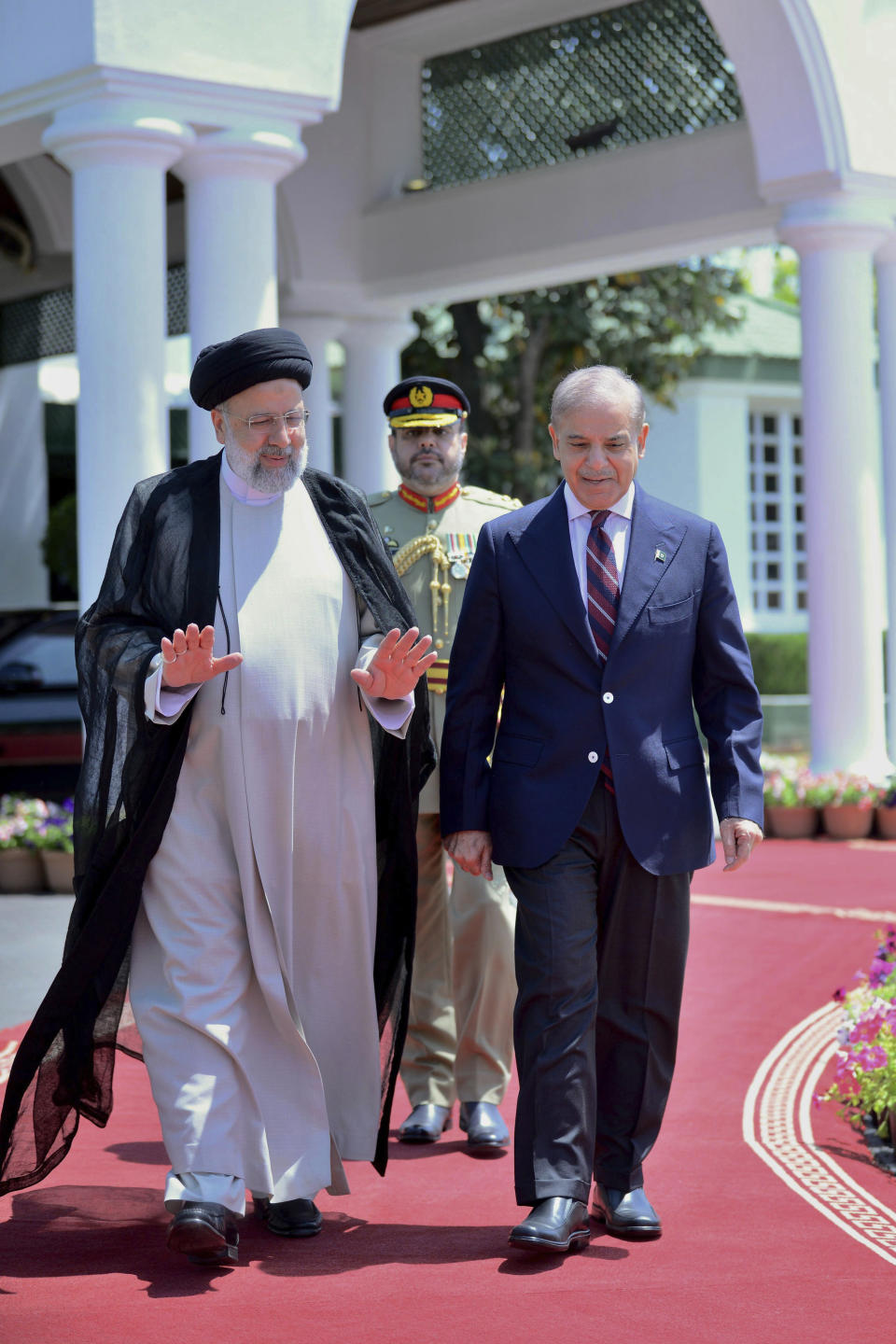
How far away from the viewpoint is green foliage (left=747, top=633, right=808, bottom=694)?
21062 mm

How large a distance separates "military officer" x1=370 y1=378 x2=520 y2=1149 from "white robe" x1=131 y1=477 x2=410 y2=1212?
788mm

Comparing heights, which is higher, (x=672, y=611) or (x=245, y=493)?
(x=245, y=493)

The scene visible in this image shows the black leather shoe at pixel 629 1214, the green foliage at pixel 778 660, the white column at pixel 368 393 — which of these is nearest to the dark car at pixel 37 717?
the white column at pixel 368 393

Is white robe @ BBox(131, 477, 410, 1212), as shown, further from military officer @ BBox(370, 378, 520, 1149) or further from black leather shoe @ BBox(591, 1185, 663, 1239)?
military officer @ BBox(370, 378, 520, 1149)

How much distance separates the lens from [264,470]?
13.7 feet

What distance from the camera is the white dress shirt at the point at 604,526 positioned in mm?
4203

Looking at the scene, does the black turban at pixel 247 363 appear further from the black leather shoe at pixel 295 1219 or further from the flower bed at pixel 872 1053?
the flower bed at pixel 872 1053

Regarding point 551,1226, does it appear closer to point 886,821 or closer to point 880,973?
point 880,973

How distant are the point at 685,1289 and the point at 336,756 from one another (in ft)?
4.62

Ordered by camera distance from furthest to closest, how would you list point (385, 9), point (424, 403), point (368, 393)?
point (368, 393), point (385, 9), point (424, 403)

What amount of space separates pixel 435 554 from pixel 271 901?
5.16ft

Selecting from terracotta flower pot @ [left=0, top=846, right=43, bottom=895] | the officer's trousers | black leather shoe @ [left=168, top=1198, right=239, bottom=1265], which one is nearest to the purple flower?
the officer's trousers

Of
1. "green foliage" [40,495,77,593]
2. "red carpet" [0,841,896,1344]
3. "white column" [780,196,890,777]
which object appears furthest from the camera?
"green foliage" [40,495,77,593]

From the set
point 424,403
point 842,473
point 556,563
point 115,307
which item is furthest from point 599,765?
point 842,473
